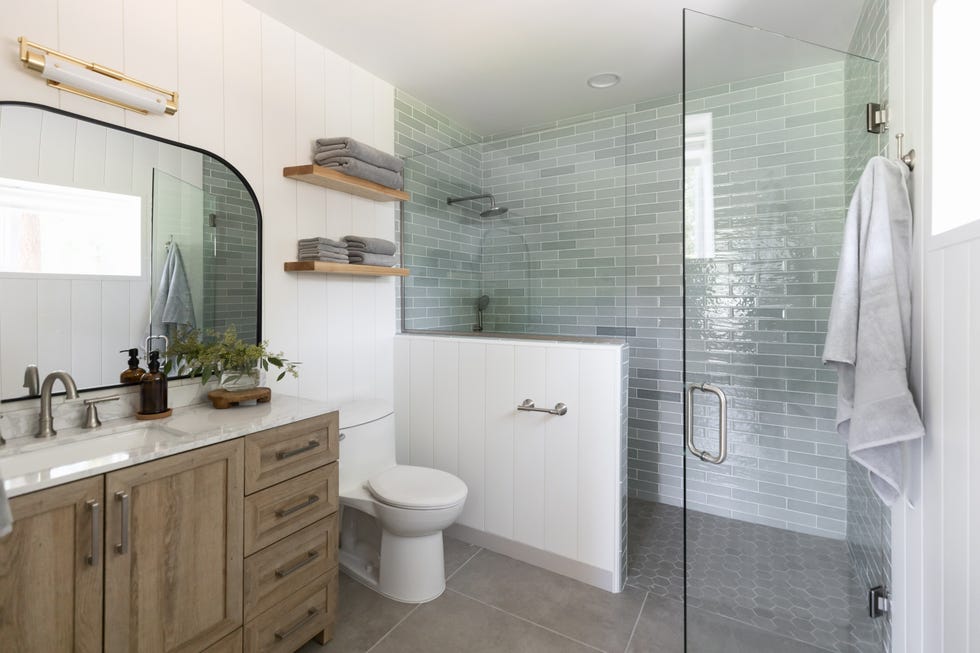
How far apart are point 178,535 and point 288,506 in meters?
0.35

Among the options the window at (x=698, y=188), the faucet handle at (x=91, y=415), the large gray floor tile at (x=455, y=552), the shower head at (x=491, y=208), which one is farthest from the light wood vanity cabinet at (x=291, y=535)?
the shower head at (x=491, y=208)

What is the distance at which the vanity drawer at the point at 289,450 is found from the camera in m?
1.49

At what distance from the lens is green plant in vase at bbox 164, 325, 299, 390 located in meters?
1.79

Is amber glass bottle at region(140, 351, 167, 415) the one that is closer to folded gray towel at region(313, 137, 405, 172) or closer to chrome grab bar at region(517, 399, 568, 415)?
folded gray towel at region(313, 137, 405, 172)

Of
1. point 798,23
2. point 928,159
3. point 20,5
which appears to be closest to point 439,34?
point 20,5

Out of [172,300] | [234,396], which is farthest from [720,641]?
[172,300]

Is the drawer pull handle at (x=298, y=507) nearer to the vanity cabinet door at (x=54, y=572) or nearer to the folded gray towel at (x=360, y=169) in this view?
the vanity cabinet door at (x=54, y=572)

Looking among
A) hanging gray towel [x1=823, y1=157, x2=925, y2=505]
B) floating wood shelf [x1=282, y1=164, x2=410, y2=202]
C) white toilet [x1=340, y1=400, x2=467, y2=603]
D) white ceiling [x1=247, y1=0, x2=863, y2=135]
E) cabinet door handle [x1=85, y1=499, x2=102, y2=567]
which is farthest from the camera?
floating wood shelf [x1=282, y1=164, x2=410, y2=202]

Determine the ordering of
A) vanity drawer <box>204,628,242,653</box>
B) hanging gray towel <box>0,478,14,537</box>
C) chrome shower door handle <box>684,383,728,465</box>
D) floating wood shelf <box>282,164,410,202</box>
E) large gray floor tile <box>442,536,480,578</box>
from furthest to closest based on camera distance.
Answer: large gray floor tile <box>442,536,480,578</box>
floating wood shelf <box>282,164,410,202</box>
chrome shower door handle <box>684,383,728,465</box>
vanity drawer <box>204,628,242,653</box>
hanging gray towel <box>0,478,14,537</box>

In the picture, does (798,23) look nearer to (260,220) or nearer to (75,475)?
(260,220)

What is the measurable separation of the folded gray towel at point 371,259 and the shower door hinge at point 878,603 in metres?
2.41

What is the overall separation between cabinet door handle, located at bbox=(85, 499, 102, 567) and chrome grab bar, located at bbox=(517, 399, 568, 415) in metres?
1.63

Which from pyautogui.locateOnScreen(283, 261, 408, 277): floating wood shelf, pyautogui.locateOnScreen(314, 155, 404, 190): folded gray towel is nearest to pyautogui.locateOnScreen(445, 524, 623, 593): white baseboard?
pyautogui.locateOnScreen(283, 261, 408, 277): floating wood shelf

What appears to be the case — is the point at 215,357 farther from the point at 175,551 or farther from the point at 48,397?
the point at 175,551
